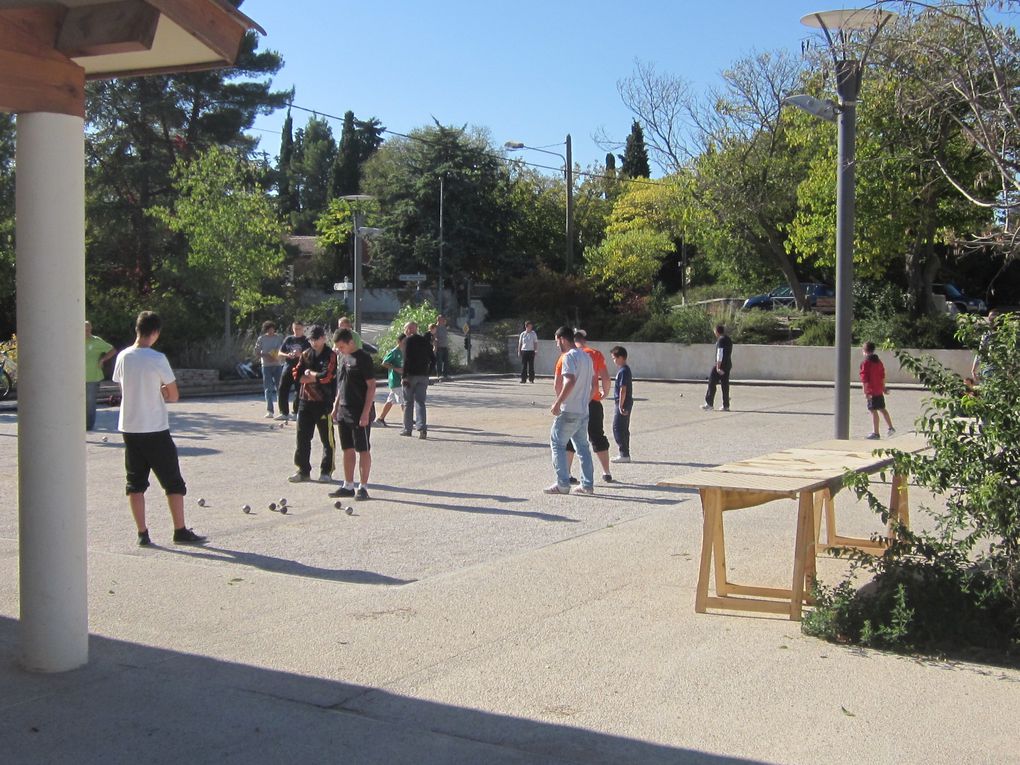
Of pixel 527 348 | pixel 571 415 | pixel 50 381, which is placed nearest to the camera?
pixel 50 381

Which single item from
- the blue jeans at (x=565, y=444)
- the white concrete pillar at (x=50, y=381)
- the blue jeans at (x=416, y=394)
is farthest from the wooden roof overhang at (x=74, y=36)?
the blue jeans at (x=416, y=394)

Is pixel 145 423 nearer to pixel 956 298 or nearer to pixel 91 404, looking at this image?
pixel 91 404

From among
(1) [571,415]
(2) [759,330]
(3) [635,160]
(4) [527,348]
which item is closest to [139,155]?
(4) [527,348]

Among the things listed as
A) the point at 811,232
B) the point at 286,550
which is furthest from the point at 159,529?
the point at 811,232

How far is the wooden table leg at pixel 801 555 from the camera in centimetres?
625

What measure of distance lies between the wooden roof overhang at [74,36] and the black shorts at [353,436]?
5330 millimetres

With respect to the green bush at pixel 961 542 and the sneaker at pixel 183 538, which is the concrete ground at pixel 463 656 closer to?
the sneaker at pixel 183 538

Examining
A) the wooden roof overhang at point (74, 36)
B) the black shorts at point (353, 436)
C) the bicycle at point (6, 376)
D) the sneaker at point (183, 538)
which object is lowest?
the sneaker at point (183, 538)

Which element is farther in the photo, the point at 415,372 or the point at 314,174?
the point at 314,174

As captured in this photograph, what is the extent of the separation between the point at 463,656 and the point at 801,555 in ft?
6.83

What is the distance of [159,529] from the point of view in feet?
29.6

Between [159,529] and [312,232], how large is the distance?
2790 inches

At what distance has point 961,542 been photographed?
5.75 meters

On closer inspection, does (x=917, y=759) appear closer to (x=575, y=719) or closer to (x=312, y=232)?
(x=575, y=719)
